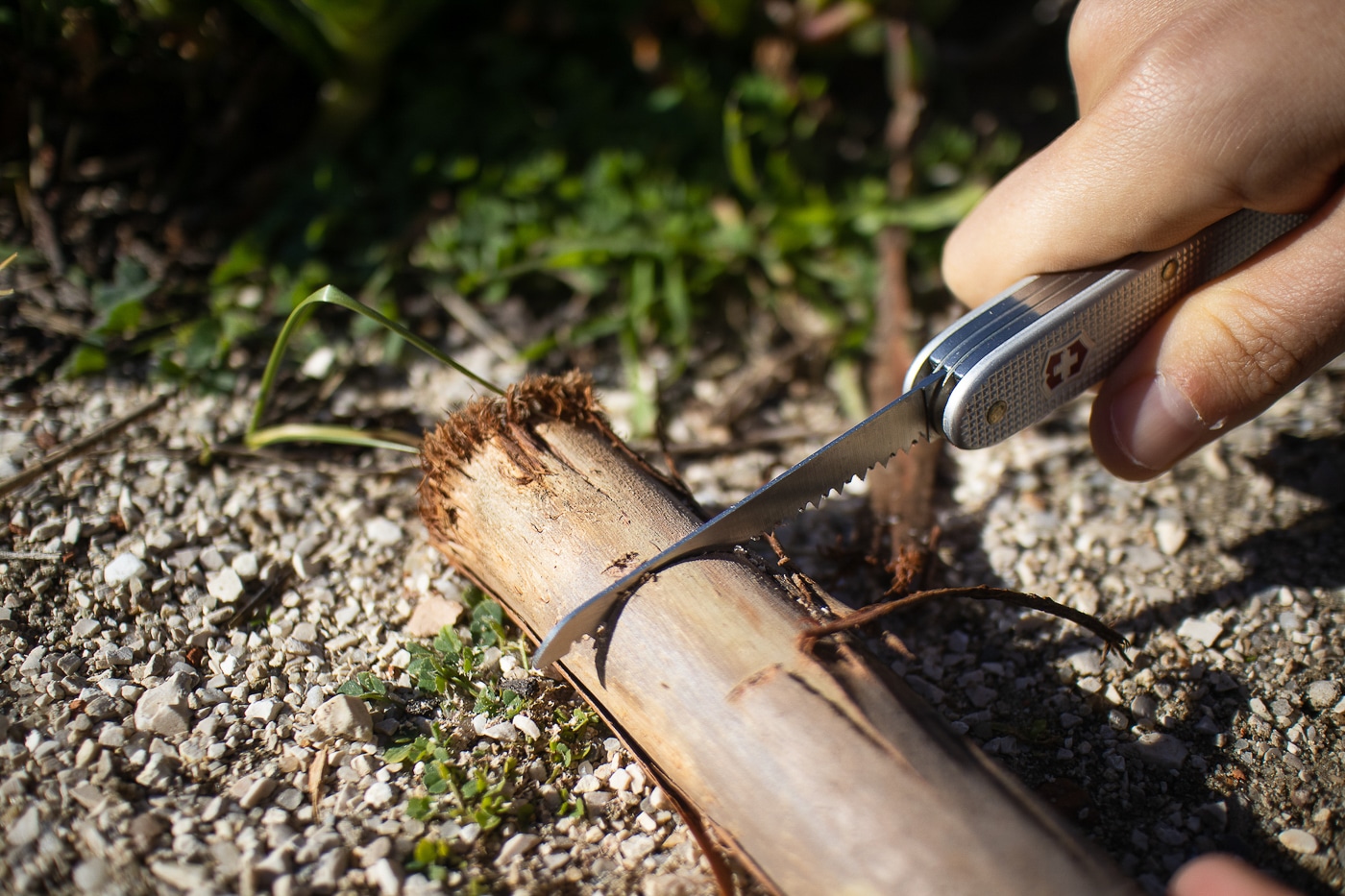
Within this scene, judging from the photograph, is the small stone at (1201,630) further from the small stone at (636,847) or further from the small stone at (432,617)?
the small stone at (432,617)

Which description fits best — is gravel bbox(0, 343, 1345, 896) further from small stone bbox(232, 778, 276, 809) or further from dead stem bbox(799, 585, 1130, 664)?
dead stem bbox(799, 585, 1130, 664)

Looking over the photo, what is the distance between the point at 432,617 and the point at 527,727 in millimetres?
349

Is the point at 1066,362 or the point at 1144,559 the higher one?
the point at 1066,362

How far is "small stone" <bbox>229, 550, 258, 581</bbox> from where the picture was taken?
1.95 m

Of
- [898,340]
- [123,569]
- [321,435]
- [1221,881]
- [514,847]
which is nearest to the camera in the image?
[1221,881]

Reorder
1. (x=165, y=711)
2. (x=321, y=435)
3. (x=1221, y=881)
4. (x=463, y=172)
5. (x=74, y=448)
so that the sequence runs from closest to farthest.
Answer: (x=1221, y=881)
(x=165, y=711)
(x=74, y=448)
(x=321, y=435)
(x=463, y=172)

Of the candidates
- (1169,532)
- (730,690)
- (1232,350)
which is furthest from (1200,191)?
(730,690)

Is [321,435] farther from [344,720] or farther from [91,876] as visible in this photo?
[91,876]

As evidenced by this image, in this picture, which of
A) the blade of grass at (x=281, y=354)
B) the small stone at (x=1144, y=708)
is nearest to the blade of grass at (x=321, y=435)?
the blade of grass at (x=281, y=354)

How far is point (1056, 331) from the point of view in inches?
67.7

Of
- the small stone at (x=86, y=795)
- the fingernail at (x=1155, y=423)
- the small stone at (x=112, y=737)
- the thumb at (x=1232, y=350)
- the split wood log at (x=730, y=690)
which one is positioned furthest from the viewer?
the fingernail at (x=1155, y=423)

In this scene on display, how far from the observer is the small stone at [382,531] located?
2.08 meters

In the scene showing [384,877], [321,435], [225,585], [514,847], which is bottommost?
[514,847]

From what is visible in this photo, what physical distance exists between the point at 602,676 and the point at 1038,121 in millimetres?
2802
